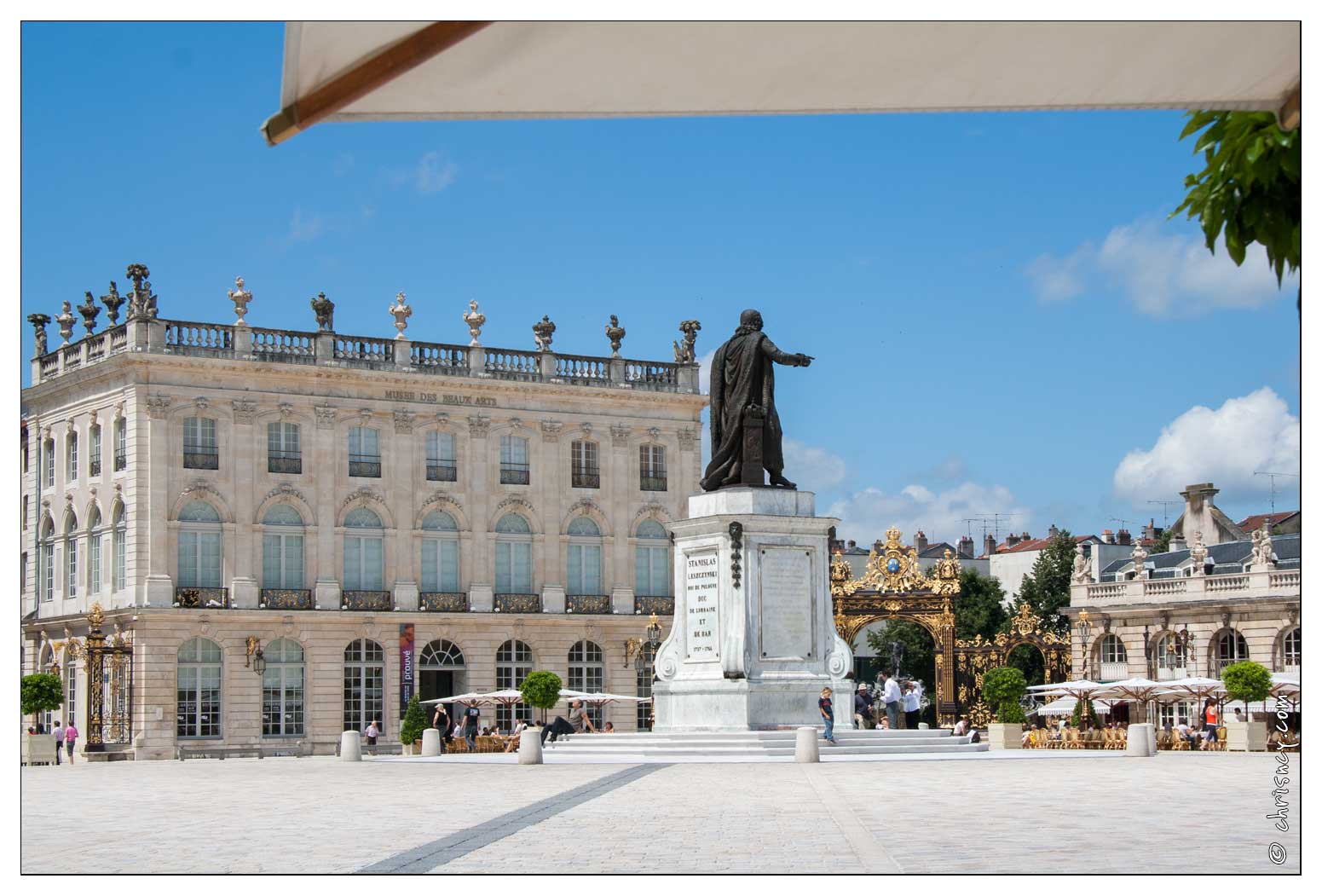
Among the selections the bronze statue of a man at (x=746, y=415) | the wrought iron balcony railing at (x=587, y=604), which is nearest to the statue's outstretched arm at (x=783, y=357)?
the bronze statue of a man at (x=746, y=415)

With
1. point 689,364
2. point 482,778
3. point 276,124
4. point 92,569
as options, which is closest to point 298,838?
point 276,124

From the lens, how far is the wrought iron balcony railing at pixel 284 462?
2210 inches

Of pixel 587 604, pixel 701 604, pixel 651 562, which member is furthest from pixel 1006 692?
pixel 651 562

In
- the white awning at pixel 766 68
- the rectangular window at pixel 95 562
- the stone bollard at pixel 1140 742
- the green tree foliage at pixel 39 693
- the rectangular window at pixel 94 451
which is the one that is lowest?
the stone bollard at pixel 1140 742

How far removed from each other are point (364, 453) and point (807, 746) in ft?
115

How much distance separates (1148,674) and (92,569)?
30248 mm

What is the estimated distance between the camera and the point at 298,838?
1395cm

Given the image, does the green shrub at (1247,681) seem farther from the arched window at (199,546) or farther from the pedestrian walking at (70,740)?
the arched window at (199,546)

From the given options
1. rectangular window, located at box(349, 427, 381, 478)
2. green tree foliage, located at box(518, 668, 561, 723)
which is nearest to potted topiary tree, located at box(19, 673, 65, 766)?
green tree foliage, located at box(518, 668, 561, 723)

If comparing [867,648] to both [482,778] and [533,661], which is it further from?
[482,778]

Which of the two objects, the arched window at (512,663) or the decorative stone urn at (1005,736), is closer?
the decorative stone urn at (1005,736)

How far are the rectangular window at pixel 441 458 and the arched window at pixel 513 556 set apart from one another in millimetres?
2193

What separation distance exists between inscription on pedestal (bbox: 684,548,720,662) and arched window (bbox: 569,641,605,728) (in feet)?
107

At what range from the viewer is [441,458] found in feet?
193
